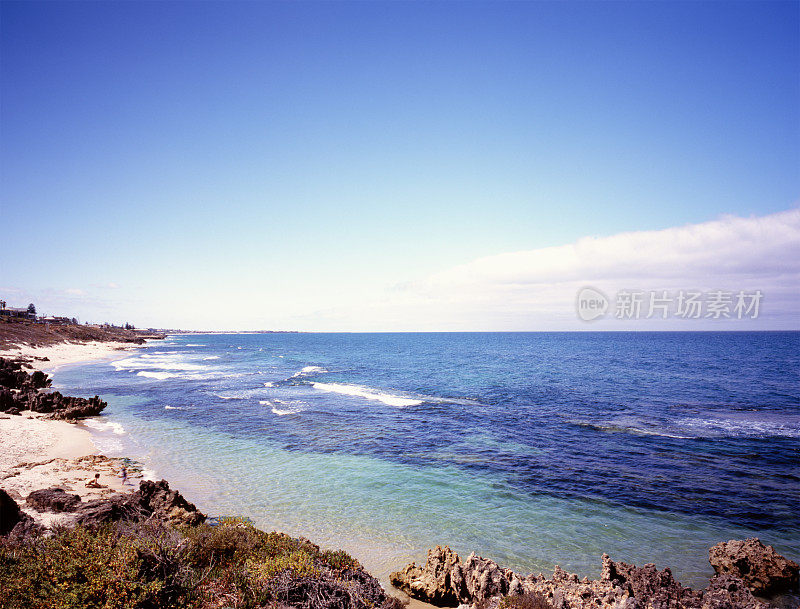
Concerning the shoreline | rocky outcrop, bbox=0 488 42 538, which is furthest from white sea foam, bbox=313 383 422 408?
rocky outcrop, bbox=0 488 42 538

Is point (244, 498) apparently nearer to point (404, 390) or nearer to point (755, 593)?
point (755, 593)

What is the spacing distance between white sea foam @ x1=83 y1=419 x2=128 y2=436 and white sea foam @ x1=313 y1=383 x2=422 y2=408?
20889 millimetres

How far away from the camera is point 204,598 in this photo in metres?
7.64

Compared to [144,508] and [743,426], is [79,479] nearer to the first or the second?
[144,508]

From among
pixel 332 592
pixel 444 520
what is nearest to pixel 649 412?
pixel 444 520

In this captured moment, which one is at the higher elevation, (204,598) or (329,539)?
(204,598)

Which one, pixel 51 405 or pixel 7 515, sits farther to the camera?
pixel 51 405

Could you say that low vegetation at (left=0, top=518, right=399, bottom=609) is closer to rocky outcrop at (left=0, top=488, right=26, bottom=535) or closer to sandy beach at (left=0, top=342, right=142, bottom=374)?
rocky outcrop at (left=0, top=488, right=26, bottom=535)

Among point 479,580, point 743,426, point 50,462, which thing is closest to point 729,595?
point 479,580

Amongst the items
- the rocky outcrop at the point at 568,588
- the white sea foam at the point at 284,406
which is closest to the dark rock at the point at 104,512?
the rocky outcrop at the point at 568,588

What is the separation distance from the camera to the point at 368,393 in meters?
45.3

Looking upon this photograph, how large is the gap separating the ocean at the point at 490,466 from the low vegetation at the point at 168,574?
167 inches

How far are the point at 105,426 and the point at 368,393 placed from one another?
23981mm

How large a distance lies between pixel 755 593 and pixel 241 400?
37.5m
